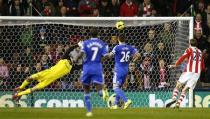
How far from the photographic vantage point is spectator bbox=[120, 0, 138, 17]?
75.5 ft

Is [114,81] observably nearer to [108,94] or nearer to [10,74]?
[108,94]

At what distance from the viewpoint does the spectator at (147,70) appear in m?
20.8

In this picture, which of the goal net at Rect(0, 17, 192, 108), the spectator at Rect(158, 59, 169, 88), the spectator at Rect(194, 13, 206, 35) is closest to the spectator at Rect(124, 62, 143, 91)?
the goal net at Rect(0, 17, 192, 108)

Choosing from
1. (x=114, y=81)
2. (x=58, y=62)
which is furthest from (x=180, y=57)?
(x=58, y=62)

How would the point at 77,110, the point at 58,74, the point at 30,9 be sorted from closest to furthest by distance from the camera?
the point at 77,110, the point at 58,74, the point at 30,9

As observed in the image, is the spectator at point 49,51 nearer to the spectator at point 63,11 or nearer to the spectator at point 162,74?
the spectator at point 63,11

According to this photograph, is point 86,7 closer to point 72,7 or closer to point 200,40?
point 72,7

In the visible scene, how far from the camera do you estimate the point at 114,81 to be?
19516 millimetres

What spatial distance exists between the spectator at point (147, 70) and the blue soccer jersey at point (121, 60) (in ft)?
4.26

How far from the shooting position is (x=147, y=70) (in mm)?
21062

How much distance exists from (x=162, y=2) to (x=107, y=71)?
373 cm

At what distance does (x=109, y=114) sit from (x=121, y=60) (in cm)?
300

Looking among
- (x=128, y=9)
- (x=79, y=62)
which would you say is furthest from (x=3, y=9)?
(x=128, y=9)

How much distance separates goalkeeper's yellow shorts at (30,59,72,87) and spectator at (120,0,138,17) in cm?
423
